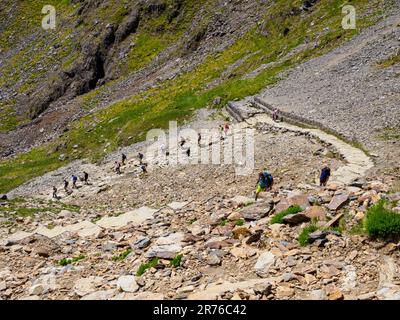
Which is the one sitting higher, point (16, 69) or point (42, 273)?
point (16, 69)

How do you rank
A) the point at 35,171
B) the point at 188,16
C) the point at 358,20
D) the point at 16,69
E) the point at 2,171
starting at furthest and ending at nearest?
the point at 16,69, the point at 188,16, the point at 358,20, the point at 2,171, the point at 35,171

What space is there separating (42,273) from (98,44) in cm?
9296

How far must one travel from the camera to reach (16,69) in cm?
11650

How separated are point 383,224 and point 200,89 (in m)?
56.6

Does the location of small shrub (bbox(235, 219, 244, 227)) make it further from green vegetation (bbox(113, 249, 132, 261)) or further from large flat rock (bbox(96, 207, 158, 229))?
large flat rock (bbox(96, 207, 158, 229))

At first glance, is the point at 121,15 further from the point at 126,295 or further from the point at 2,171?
the point at 126,295

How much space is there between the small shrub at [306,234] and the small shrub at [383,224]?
180 centimetres

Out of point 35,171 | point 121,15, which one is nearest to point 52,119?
point 35,171

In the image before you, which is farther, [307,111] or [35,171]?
[35,171]

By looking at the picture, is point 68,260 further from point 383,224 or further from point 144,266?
point 383,224

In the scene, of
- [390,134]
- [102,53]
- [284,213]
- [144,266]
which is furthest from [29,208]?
[102,53]

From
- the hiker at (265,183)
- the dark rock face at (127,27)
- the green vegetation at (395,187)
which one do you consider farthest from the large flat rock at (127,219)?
the dark rock face at (127,27)

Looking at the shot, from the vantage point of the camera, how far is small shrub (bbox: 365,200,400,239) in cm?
1444

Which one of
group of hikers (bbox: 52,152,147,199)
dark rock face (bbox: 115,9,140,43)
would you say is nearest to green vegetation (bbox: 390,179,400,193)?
group of hikers (bbox: 52,152,147,199)
